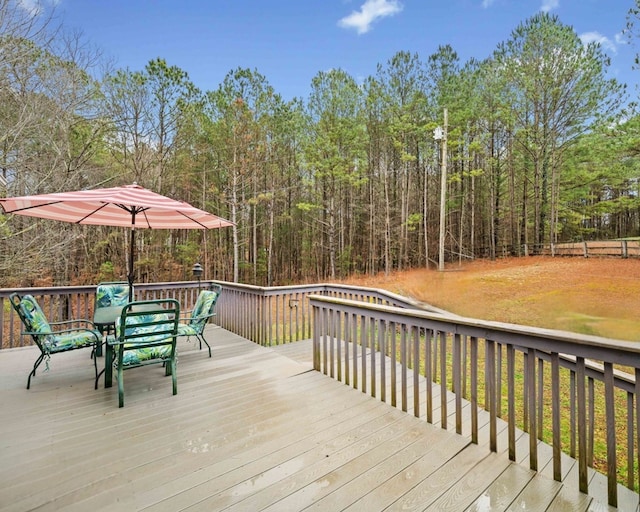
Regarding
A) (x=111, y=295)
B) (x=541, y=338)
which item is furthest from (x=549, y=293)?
(x=111, y=295)

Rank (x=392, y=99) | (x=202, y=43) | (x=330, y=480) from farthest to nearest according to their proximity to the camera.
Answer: (x=392, y=99)
(x=202, y=43)
(x=330, y=480)

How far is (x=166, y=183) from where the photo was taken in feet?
37.0

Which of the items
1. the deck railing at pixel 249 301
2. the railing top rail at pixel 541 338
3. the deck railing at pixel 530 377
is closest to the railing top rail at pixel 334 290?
the deck railing at pixel 249 301

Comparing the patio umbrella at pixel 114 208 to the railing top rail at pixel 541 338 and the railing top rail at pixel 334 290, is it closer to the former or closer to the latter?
the railing top rail at pixel 334 290

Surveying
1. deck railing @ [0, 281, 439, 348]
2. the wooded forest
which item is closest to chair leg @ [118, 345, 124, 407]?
deck railing @ [0, 281, 439, 348]

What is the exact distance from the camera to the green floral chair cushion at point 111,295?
432 cm

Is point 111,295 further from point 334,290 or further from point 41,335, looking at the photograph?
point 334,290

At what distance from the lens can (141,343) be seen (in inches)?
113

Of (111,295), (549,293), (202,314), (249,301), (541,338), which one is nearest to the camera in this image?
(541,338)

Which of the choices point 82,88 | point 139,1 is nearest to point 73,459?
point 82,88

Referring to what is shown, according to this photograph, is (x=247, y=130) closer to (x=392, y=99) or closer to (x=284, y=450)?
(x=392, y=99)

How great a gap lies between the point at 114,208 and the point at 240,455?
370 centimetres

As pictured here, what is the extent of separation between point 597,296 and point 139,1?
1451 centimetres

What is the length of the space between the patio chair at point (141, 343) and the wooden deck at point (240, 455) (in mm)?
299
